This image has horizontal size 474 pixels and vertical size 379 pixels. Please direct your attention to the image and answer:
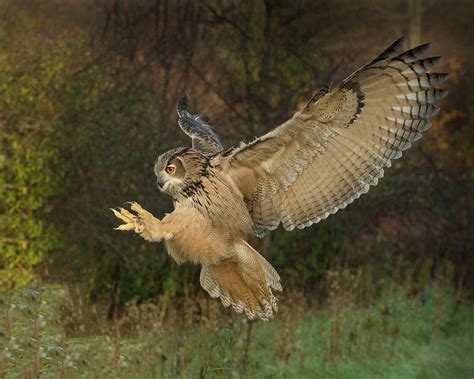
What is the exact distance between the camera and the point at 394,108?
4832mm

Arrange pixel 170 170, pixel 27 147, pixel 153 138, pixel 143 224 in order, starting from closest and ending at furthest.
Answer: pixel 143 224 → pixel 170 170 → pixel 27 147 → pixel 153 138

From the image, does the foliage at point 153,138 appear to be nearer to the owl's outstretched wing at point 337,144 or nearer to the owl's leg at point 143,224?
the owl's outstretched wing at point 337,144

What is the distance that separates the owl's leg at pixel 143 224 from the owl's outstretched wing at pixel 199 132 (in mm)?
726

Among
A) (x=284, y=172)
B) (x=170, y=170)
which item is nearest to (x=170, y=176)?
(x=170, y=170)

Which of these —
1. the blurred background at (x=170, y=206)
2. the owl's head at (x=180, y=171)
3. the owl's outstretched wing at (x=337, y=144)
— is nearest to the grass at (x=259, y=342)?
the blurred background at (x=170, y=206)

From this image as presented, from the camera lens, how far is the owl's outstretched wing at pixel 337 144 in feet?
15.4

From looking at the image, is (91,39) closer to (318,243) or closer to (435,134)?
(318,243)

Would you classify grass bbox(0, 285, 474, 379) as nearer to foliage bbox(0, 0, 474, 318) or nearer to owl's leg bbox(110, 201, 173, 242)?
foliage bbox(0, 0, 474, 318)

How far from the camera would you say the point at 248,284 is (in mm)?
5137

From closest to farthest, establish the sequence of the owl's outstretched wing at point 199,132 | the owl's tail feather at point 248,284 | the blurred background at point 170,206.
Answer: the owl's tail feather at point 248,284, the owl's outstretched wing at point 199,132, the blurred background at point 170,206

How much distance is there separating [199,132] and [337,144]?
0.98 meters

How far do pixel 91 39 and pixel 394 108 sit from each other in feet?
13.3

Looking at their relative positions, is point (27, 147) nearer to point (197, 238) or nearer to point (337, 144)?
point (197, 238)

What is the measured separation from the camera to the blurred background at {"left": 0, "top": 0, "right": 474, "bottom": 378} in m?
7.10
